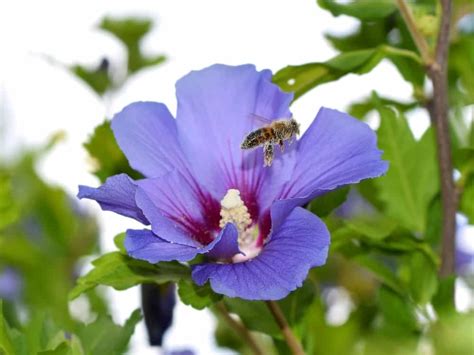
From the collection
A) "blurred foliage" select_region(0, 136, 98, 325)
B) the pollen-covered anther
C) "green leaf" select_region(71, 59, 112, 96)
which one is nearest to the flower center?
the pollen-covered anther

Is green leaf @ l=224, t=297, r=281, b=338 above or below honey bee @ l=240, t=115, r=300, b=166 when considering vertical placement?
below

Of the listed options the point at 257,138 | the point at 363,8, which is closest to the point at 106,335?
the point at 257,138

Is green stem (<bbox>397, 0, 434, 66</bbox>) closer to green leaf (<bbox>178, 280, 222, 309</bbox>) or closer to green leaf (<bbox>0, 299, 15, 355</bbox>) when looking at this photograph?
green leaf (<bbox>178, 280, 222, 309</bbox>)

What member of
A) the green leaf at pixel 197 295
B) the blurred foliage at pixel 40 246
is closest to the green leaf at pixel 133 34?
the blurred foliage at pixel 40 246

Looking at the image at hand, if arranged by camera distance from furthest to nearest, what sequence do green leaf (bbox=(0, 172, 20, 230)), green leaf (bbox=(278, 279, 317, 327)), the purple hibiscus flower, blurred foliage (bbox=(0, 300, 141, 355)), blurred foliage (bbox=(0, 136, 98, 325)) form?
blurred foliage (bbox=(0, 136, 98, 325)), green leaf (bbox=(0, 172, 20, 230)), green leaf (bbox=(278, 279, 317, 327)), blurred foliage (bbox=(0, 300, 141, 355)), the purple hibiscus flower

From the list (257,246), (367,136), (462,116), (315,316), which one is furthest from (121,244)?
(462,116)
